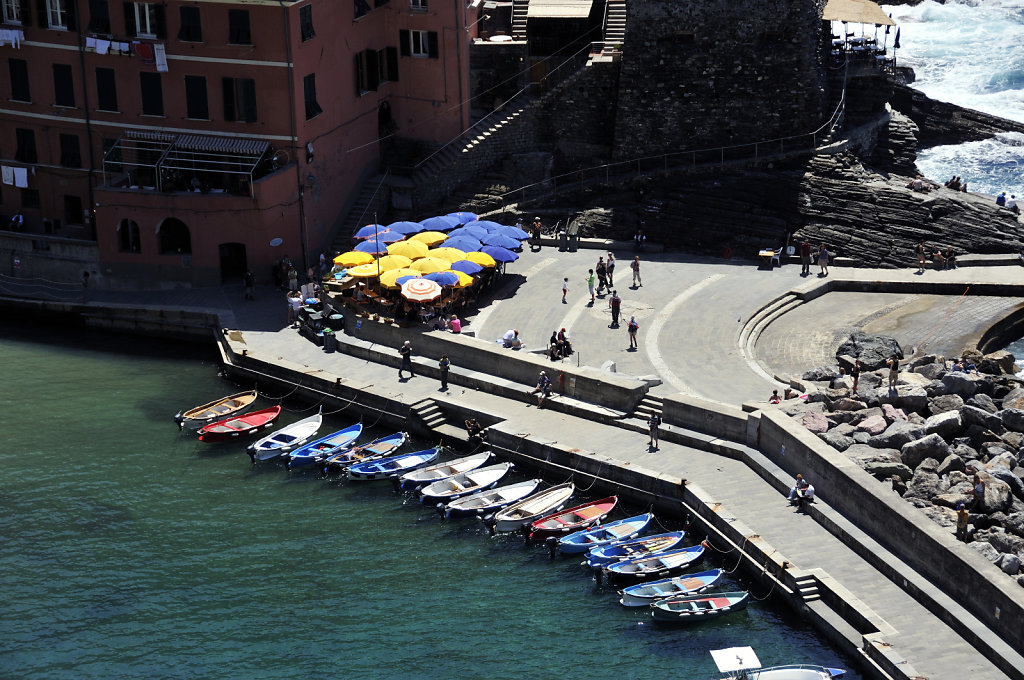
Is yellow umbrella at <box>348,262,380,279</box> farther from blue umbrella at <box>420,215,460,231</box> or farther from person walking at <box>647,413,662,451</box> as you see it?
person walking at <box>647,413,662,451</box>

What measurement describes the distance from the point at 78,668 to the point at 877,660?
24.8 meters

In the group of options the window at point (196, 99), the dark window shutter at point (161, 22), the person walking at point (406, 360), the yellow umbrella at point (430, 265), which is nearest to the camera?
the person walking at point (406, 360)

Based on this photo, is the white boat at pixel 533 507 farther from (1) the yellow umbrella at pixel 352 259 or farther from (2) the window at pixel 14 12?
(2) the window at pixel 14 12

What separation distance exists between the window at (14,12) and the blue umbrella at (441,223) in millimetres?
22258

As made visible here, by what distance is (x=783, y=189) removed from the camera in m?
78.8

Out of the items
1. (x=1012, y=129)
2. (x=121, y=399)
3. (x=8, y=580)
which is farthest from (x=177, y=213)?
(x=1012, y=129)

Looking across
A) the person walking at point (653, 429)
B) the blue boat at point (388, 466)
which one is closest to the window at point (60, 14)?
the blue boat at point (388, 466)

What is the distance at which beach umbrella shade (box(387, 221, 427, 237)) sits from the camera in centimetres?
7539

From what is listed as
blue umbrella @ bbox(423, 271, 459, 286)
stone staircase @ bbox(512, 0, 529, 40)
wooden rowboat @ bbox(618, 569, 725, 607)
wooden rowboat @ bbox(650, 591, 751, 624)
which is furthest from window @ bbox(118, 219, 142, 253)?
wooden rowboat @ bbox(650, 591, 751, 624)

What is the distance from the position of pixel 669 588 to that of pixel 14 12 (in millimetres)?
46027

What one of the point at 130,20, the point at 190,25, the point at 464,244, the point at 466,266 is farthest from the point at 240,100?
the point at 466,266

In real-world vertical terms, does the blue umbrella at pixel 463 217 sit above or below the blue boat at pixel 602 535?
above

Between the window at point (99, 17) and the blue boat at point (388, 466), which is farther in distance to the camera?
the window at point (99, 17)

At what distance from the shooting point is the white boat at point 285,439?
207 ft
